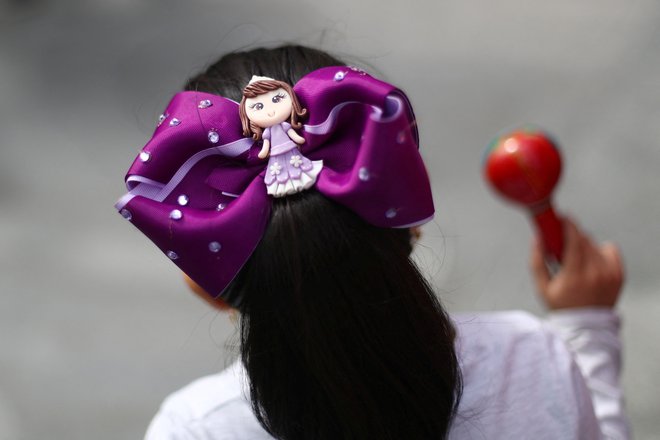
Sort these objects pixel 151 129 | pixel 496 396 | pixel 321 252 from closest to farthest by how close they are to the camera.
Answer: pixel 321 252 < pixel 496 396 < pixel 151 129

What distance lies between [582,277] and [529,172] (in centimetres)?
15

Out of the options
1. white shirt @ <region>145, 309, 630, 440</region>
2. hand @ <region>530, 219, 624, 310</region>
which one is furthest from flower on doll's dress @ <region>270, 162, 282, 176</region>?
hand @ <region>530, 219, 624, 310</region>

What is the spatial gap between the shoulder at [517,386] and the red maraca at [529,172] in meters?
0.20

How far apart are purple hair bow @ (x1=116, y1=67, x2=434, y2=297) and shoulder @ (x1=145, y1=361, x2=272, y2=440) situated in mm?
165

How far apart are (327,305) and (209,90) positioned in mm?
233

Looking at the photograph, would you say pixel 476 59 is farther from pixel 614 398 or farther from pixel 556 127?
pixel 614 398

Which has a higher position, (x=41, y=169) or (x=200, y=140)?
(x=200, y=140)

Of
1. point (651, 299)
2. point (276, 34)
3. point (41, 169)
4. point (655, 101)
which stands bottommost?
point (651, 299)

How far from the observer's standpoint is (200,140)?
0.67 m

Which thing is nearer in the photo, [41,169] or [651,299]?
[651,299]

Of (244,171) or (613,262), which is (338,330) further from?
(613,262)

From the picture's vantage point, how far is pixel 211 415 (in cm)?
77

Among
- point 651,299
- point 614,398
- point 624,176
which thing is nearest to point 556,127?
point 624,176

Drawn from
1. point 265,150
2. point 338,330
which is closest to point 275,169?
point 265,150
